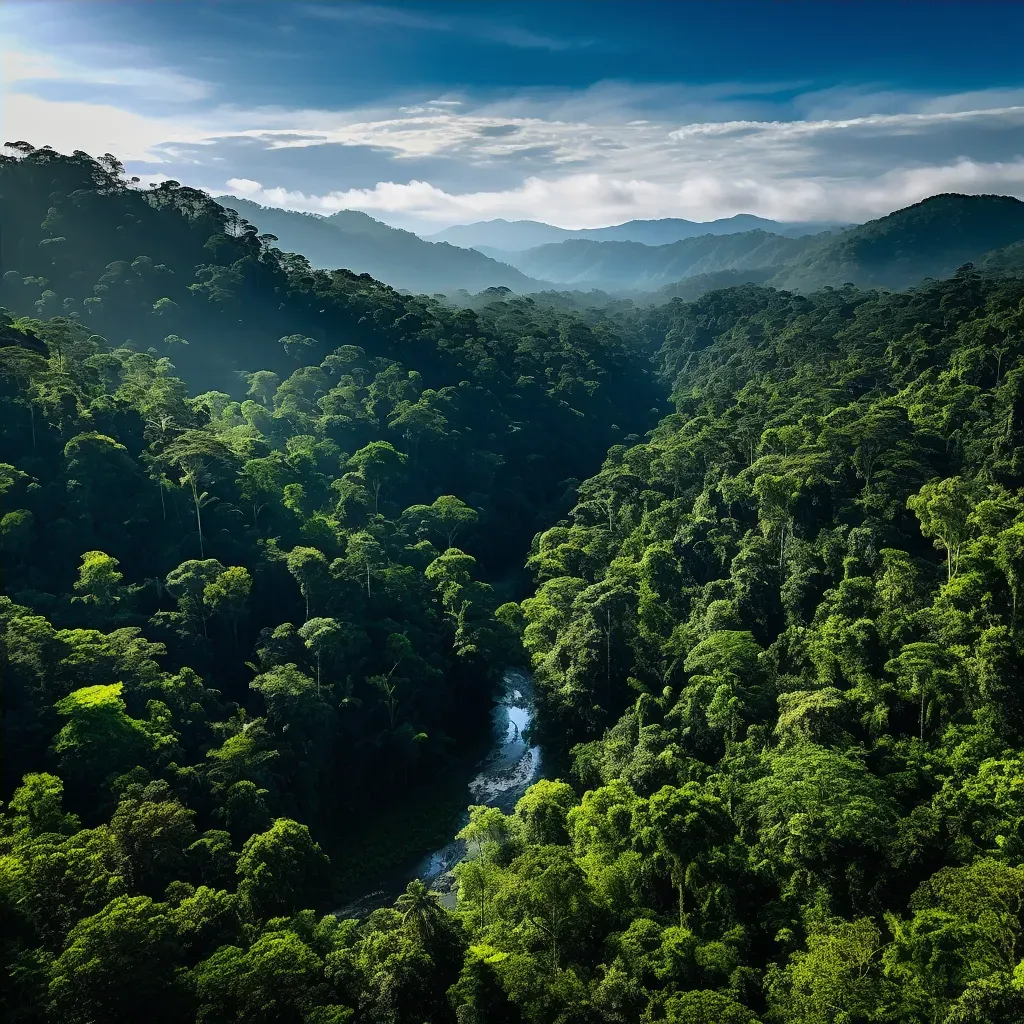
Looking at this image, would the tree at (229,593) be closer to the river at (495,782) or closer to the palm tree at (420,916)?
the river at (495,782)

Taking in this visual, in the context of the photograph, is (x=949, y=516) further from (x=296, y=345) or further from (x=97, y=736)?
(x=296, y=345)

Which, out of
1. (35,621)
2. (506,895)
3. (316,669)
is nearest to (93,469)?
(35,621)

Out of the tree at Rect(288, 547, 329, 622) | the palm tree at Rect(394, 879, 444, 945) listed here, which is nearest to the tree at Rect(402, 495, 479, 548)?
the tree at Rect(288, 547, 329, 622)

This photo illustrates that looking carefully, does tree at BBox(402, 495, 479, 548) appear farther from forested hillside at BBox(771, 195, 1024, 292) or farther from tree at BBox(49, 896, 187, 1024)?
forested hillside at BBox(771, 195, 1024, 292)

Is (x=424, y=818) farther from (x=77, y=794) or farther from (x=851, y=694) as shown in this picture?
(x=851, y=694)

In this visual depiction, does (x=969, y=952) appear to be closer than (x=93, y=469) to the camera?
Yes

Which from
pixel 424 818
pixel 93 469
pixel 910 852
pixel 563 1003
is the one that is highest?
pixel 93 469

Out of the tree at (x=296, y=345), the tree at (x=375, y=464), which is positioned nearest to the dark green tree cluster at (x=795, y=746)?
the tree at (x=375, y=464)
